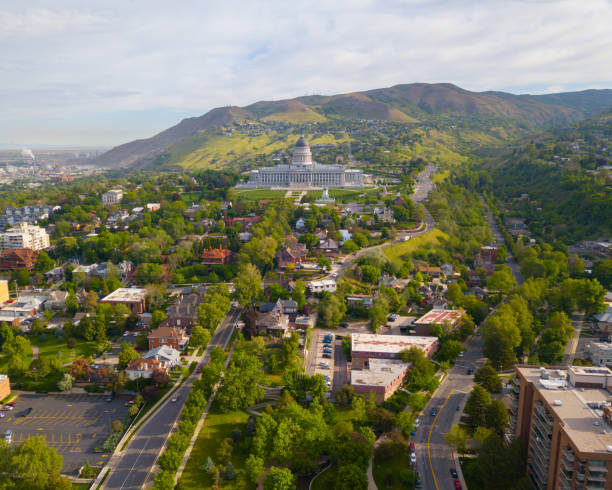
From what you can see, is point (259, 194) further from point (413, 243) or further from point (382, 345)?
point (382, 345)

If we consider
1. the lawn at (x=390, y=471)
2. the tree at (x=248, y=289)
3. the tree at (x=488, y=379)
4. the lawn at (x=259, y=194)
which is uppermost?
the lawn at (x=259, y=194)

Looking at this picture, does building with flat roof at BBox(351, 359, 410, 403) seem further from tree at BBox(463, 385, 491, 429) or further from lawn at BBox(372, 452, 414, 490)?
tree at BBox(463, 385, 491, 429)

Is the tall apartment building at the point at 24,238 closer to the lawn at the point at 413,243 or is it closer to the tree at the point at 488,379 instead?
the lawn at the point at 413,243

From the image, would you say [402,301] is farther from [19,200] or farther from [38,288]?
[19,200]

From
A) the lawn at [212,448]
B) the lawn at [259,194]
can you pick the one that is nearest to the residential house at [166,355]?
the lawn at [212,448]

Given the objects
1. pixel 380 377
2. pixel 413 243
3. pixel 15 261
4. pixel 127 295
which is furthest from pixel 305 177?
pixel 380 377

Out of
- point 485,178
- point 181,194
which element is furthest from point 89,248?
point 485,178
